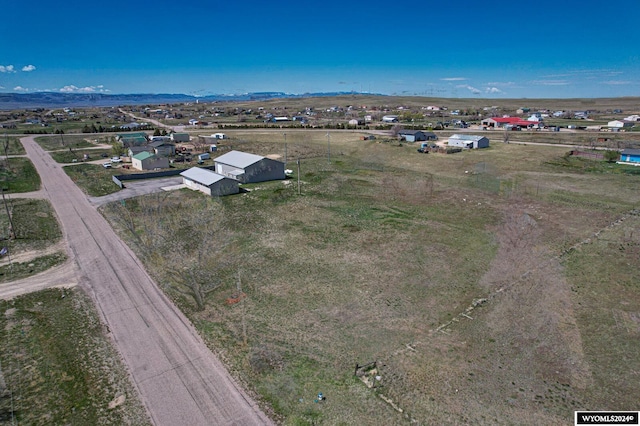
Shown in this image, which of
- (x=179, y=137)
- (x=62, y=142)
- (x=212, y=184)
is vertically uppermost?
(x=179, y=137)

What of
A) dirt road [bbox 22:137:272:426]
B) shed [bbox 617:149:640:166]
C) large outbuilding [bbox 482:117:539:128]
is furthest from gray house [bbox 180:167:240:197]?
large outbuilding [bbox 482:117:539:128]

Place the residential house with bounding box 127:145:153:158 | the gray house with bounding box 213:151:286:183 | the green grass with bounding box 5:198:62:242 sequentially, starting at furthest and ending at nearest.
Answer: the residential house with bounding box 127:145:153:158
the gray house with bounding box 213:151:286:183
the green grass with bounding box 5:198:62:242

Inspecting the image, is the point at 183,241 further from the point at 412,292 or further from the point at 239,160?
the point at 239,160

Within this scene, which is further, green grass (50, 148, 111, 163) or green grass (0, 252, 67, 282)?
green grass (50, 148, 111, 163)

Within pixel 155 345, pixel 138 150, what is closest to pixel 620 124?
pixel 138 150

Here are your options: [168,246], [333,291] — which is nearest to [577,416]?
[333,291]

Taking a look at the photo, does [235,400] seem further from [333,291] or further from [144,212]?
[144,212]

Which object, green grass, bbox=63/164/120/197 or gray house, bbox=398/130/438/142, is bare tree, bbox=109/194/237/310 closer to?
green grass, bbox=63/164/120/197
